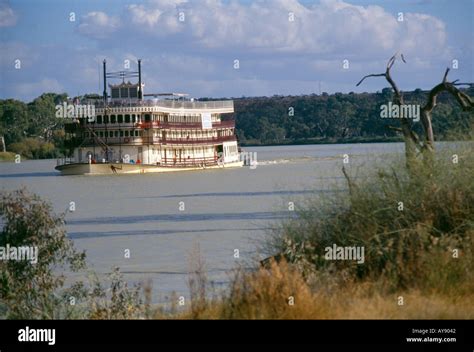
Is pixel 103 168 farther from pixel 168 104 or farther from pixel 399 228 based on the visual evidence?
pixel 399 228

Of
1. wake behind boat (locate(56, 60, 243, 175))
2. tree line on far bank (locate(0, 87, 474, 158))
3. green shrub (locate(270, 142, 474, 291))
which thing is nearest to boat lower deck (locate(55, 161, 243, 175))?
wake behind boat (locate(56, 60, 243, 175))

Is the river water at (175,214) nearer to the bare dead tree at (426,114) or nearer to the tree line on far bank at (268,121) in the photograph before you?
the bare dead tree at (426,114)

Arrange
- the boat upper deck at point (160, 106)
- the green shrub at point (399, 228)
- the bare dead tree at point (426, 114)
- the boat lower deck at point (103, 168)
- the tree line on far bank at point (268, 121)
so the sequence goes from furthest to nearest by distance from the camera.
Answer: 1. the tree line on far bank at point (268, 121)
2. the boat upper deck at point (160, 106)
3. the boat lower deck at point (103, 168)
4. the bare dead tree at point (426, 114)
5. the green shrub at point (399, 228)

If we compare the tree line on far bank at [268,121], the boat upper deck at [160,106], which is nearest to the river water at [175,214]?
the boat upper deck at [160,106]

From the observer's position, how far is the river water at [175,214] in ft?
45.4

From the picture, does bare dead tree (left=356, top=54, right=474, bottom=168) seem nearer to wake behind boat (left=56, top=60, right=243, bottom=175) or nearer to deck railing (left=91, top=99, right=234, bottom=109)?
wake behind boat (left=56, top=60, right=243, bottom=175)

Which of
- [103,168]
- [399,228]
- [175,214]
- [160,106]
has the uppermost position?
[160,106]

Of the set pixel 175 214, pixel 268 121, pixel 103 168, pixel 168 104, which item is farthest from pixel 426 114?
pixel 268 121

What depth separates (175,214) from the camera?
26.0 meters

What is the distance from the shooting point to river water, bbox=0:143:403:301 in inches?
544

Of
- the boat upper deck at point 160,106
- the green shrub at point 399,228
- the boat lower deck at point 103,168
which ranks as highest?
the boat upper deck at point 160,106

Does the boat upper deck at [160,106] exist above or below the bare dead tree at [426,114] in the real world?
above

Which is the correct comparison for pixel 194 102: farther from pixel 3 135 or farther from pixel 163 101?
pixel 3 135

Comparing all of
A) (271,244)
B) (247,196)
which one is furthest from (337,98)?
(271,244)
